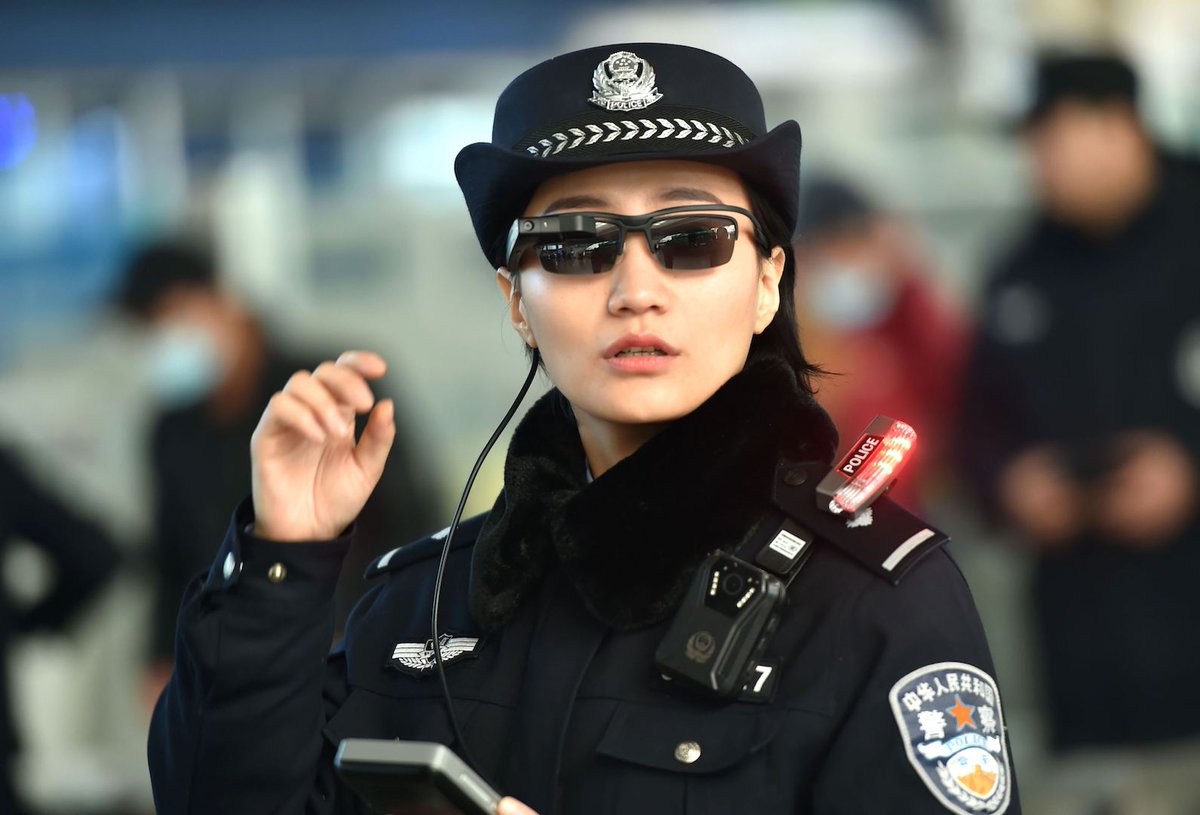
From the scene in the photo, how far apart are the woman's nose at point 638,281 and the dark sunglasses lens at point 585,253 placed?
17 mm

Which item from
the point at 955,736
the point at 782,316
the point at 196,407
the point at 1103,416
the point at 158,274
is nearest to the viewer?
the point at 955,736

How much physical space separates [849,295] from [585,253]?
11.0ft

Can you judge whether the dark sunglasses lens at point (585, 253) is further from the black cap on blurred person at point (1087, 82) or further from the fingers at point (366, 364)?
the black cap on blurred person at point (1087, 82)

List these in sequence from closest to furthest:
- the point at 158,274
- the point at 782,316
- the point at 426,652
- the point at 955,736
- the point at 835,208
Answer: the point at 955,736
the point at 426,652
the point at 782,316
the point at 835,208
the point at 158,274

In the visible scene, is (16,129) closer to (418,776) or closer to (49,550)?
(49,550)

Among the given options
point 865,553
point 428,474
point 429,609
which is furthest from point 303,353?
point 865,553

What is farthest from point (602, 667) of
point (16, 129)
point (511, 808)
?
point (16, 129)

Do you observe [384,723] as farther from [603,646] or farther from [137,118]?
[137,118]

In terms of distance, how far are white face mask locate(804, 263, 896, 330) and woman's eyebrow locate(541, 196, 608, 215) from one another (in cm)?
316

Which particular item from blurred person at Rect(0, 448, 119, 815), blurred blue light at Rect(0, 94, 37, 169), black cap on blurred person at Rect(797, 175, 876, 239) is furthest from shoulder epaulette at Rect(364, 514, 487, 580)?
blurred blue light at Rect(0, 94, 37, 169)

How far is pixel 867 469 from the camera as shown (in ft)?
7.56

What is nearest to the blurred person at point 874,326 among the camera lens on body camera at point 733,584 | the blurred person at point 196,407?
the blurred person at point 196,407

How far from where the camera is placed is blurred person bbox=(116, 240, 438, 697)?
572 cm

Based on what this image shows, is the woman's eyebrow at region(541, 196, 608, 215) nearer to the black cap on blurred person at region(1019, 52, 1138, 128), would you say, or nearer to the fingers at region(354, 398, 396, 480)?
the fingers at region(354, 398, 396, 480)
